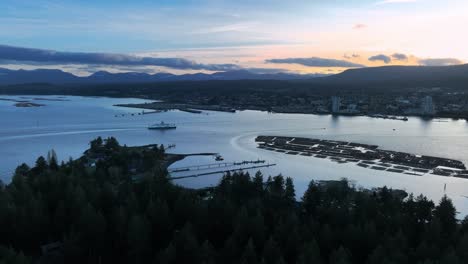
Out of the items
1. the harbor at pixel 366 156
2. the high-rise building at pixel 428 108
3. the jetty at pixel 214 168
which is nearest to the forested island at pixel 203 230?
the jetty at pixel 214 168

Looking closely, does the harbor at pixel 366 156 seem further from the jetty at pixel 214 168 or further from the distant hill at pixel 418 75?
the distant hill at pixel 418 75

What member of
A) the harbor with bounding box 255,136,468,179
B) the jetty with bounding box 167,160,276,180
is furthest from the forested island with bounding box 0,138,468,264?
the harbor with bounding box 255,136,468,179

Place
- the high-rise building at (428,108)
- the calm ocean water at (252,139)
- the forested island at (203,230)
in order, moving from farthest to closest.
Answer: the high-rise building at (428,108) < the calm ocean water at (252,139) < the forested island at (203,230)

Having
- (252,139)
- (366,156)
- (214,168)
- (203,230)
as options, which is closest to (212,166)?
(214,168)

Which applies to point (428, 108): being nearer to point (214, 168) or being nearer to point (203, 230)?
point (214, 168)

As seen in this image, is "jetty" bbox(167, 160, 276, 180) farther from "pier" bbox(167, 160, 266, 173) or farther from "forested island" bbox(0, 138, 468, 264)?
"forested island" bbox(0, 138, 468, 264)
